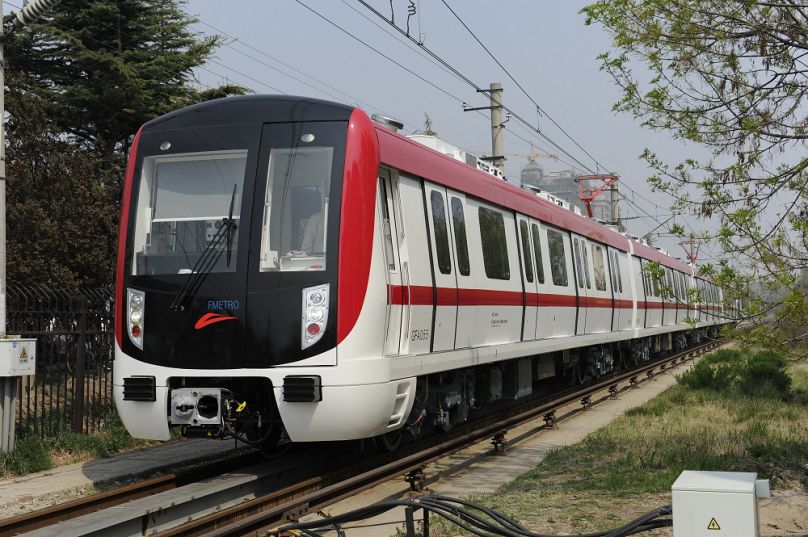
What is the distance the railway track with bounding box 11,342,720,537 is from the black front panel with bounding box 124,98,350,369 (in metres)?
1.15

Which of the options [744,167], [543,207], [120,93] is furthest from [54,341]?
[120,93]

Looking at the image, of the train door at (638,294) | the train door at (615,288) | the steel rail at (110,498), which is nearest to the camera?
the steel rail at (110,498)

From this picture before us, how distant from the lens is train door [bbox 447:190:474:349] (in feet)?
35.5

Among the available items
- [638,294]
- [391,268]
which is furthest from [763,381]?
[391,268]

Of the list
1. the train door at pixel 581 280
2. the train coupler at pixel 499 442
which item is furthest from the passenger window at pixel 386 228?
the train door at pixel 581 280

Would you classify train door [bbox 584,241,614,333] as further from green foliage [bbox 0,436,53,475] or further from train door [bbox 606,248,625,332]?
green foliage [bbox 0,436,53,475]

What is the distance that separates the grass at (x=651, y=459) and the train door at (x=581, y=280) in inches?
70.6

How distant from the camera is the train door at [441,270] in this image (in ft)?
33.3

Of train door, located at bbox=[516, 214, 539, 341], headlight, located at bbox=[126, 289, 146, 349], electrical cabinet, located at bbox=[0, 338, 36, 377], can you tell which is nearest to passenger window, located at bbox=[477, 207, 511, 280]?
train door, located at bbox=[516, 214, 539, 341]

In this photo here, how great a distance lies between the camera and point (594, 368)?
20234mm

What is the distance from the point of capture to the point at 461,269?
10961 mm

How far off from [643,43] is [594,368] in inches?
504

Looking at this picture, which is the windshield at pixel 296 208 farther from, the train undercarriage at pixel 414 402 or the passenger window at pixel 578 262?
the passenger window at pixel 578 262

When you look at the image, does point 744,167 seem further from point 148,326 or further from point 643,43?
point 148,326
